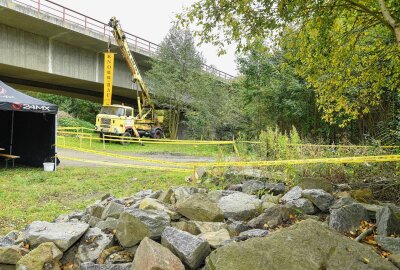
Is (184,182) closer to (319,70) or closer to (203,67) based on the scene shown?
(319,70)

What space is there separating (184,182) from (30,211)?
356 centimetres

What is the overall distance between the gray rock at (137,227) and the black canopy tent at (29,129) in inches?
312

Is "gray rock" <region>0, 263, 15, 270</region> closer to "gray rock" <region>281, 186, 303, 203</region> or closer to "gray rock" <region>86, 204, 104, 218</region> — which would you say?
"gray rock" <region>86, 204, 104, 218</region>

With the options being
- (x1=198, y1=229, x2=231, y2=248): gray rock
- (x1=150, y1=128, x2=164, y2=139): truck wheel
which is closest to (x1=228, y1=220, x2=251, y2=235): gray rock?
(x1=198, y1=229, x2=231, y2=248): gray rock

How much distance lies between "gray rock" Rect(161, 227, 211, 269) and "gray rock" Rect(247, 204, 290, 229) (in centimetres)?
95

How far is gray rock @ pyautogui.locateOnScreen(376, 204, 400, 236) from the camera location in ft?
11.8

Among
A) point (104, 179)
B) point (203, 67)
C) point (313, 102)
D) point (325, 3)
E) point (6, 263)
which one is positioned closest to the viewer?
point (6, 263)

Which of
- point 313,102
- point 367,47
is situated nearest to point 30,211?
point 367,47

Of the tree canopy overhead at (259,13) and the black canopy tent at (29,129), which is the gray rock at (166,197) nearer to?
the tree canopy overhead at (259,13)

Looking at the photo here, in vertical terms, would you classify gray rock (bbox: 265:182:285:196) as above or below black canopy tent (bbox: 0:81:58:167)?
below

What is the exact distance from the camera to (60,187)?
8672 mm

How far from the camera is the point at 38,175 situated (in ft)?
33.4

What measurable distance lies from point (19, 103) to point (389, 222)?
10096 millimetres

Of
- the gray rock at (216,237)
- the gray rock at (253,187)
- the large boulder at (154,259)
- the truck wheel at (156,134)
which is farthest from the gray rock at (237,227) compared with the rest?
the truck wheel at (156,134)
